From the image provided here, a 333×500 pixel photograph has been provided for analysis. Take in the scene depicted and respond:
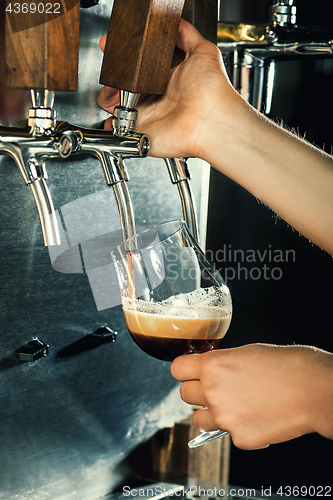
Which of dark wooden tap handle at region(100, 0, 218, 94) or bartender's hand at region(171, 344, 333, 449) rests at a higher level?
dark wooden tap handle at region(100, 0, 218, 94)

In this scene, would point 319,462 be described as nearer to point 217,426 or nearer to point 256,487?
point 256,487

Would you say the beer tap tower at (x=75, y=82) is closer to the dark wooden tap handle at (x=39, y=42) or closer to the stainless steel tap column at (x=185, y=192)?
the dark wooden tap handle at (x=39, y=42)

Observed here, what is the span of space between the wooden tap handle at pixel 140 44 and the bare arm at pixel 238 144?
12cm

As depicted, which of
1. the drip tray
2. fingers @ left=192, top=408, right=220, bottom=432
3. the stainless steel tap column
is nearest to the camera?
fingers @ left=192, top=408, right=220, bottom=432

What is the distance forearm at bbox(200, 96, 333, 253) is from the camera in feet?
2.49

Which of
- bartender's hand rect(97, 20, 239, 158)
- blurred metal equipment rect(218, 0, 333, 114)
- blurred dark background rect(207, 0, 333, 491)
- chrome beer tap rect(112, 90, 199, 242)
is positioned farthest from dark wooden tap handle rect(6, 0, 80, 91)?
blurred dark background rect(207, 0, 333, 491)

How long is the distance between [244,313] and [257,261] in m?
0.13

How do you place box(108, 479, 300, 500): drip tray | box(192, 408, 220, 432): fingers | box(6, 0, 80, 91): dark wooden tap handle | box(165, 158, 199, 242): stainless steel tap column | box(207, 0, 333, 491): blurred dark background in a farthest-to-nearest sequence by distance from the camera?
1. box(207, 0, 333, 491): blurred dark background
2. box(108, 479, 300, 500): drip tray
3. box(165, 158, 199, 242): stainless steel tap column
4. box(192, 408, 220, 432): fingers
5. box(6, 0, 80, 91): dark wooden tap handle

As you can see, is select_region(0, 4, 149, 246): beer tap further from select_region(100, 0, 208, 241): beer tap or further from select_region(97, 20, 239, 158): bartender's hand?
select_region(97, 20, 239, 158): bartender's hand

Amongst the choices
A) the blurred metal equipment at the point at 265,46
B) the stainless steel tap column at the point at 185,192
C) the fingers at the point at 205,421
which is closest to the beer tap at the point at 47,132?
the stainless steel tap column at the point at 185,192

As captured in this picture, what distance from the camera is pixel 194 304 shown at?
0.61 m

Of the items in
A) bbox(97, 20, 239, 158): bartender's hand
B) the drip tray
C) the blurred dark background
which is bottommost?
the drip tray

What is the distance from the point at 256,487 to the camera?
1.19 m

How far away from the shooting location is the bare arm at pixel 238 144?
757 mm
